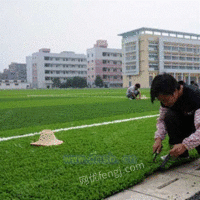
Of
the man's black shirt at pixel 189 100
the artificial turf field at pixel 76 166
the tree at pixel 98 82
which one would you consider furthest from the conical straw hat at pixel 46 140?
the tree at pixel 98 82

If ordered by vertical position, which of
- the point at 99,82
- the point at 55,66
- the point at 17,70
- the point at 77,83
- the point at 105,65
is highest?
the point at 17,70

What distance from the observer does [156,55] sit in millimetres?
85125

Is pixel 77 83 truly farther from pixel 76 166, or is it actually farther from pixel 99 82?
pixel 76 166

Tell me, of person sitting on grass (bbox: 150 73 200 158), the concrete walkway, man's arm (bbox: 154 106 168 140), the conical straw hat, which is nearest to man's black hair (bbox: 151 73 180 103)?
person sitting on grass (bbox: 150 73 200 158)

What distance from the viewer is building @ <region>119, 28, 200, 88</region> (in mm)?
83188

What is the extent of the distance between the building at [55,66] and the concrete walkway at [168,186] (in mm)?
107498

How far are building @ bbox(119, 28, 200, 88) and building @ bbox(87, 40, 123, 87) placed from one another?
1438cm

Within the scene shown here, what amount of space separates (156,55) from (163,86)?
8563 cm

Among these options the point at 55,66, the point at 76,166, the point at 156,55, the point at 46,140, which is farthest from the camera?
the point at 55,66

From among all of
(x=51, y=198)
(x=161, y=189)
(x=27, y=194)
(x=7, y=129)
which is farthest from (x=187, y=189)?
(x=7, y=129)

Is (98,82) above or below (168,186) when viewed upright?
above

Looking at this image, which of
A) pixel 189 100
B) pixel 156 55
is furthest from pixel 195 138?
pixel 156 55

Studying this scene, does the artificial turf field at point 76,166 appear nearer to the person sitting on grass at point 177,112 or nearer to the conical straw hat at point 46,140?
the conical straw hat at point 46,140

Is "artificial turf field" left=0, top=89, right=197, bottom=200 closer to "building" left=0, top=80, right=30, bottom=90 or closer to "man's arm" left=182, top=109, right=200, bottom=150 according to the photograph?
"man's arm" left=182, top=109, right=200, bottom=150
